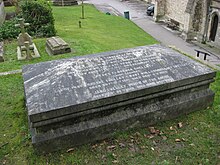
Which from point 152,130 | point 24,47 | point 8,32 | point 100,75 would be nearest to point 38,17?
point 8,32

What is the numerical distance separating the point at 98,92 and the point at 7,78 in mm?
4831

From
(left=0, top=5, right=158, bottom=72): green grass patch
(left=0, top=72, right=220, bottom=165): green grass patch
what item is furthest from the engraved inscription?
(left=0, top=5, right=158, bottom=72): green grass patch

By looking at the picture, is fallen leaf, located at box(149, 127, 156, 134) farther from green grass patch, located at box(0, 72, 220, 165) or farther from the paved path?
the paved path

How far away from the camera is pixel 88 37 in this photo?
48.4ft

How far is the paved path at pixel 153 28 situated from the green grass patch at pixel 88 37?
6.05 feet

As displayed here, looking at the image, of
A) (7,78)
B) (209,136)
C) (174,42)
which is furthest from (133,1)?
(209,136)

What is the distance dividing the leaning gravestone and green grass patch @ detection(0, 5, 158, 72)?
17.3 ft

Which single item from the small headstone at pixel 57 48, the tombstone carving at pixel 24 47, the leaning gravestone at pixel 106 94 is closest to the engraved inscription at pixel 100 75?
the leaning gravestone at pixel 106 94

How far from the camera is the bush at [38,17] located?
46.9 feet

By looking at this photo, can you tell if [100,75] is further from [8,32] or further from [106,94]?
[8,32]

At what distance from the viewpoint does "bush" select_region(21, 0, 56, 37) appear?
46.9ft

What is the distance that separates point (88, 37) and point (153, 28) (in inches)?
399

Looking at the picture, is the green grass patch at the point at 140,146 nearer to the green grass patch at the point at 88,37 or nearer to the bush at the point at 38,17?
the green grass patch at the point at 88,37

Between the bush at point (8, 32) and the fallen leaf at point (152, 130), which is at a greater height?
the bush at point (8, 32)
